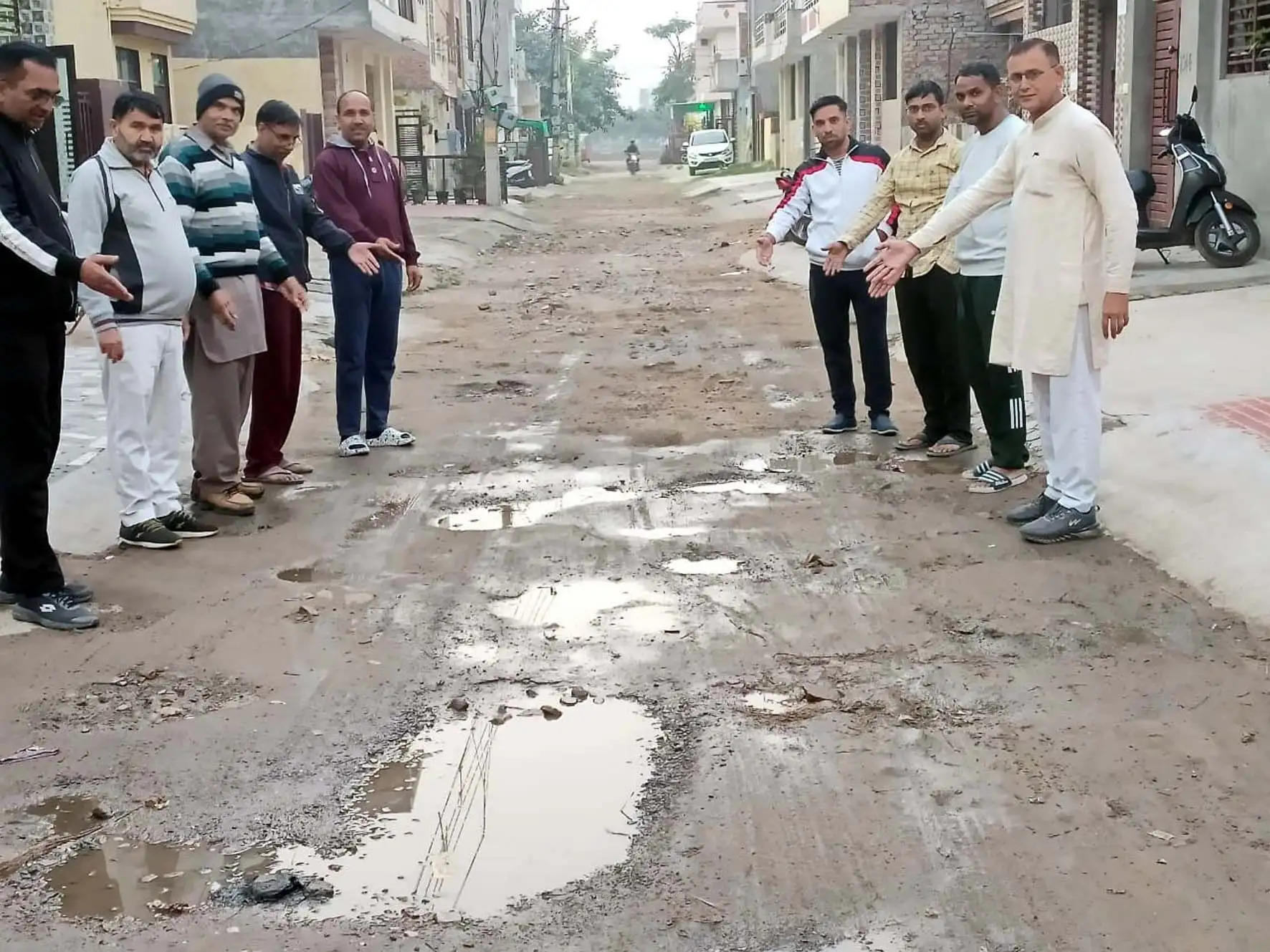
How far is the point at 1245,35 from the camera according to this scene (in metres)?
14.0

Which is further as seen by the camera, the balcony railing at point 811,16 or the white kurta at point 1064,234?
the balcony railing at point 811,16

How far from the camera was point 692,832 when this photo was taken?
3.64 meters

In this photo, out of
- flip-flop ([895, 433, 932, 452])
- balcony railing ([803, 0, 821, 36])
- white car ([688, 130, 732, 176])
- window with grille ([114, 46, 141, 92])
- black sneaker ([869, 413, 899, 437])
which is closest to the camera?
flip-flop ([895, 433, 932, 452])

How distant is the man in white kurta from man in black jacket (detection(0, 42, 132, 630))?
3.48 m

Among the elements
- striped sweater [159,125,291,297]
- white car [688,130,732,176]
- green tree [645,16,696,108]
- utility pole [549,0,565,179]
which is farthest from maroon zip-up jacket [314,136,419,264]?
green tree [645,16,696,108]

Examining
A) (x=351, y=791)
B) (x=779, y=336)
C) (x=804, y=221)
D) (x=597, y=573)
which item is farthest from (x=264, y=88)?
(x=351, y=791)

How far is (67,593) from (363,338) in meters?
2.99

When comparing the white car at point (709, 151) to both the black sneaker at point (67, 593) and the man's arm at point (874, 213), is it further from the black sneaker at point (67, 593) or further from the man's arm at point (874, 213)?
the black sneaker at point (67, 593)

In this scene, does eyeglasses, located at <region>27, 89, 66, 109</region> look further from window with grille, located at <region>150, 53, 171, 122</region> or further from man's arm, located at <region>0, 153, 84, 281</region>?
window with grille, located at <region>150, 53, 171, 122</region>

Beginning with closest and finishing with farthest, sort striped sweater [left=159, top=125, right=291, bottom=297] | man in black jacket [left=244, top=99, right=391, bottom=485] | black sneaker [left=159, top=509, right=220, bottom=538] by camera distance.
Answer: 1. black sneaker [left=159, top=509, right=220, bottom=538]
2. striped sweater [left=159, top=125, right=291, bottom=297]
3. man in black jacket [left=244, top=99, right=391, bottom=485]

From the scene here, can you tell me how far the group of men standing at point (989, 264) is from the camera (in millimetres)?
5961

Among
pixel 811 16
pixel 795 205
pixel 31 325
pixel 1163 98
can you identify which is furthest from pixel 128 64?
pixel 31 325

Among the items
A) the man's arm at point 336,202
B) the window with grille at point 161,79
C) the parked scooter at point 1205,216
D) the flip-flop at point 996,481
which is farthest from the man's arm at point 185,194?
the window with grille at point 161,79

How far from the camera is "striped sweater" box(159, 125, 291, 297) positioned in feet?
21.9
